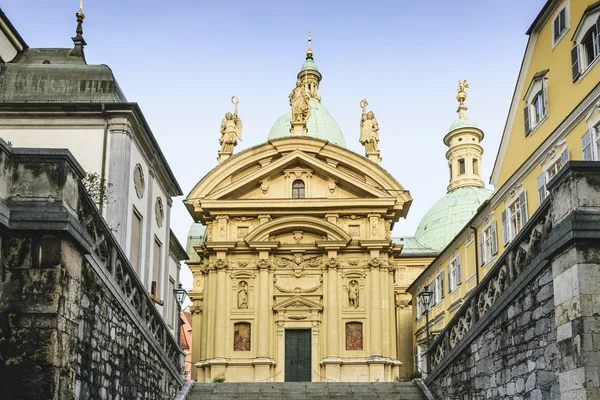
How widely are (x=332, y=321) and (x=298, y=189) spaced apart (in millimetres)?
6799

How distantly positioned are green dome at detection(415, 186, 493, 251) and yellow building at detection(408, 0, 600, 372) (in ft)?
85.6

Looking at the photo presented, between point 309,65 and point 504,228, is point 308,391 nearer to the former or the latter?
point 504,228

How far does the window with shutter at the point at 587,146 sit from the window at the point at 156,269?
13.3 m

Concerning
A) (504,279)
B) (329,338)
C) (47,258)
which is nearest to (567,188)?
(504,279)

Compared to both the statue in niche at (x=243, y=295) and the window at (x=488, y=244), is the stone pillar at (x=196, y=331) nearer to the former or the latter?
the statue in niche at (x=243, y=295)

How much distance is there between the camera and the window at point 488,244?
31.0 meters

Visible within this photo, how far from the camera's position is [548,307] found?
11.4 m

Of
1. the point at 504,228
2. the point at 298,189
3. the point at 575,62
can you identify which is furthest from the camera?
the point at 298,189

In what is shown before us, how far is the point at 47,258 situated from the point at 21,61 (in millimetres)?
15973

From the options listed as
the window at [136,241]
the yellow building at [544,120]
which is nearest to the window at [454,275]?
the yellow building at [544,120]

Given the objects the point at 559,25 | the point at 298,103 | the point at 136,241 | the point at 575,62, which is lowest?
the point at 136,241

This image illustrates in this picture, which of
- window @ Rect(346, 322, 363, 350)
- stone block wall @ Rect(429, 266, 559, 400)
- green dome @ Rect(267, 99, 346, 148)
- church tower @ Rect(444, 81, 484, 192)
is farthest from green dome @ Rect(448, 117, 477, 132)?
stone block wall @ Rect(429, 266, 559, 400)

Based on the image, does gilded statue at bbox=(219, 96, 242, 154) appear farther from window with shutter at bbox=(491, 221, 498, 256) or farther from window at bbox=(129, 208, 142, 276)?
window at bbox=(129, 208, 142, 276)

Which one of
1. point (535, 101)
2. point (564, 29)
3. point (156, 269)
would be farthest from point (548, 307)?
point (156, 269)
